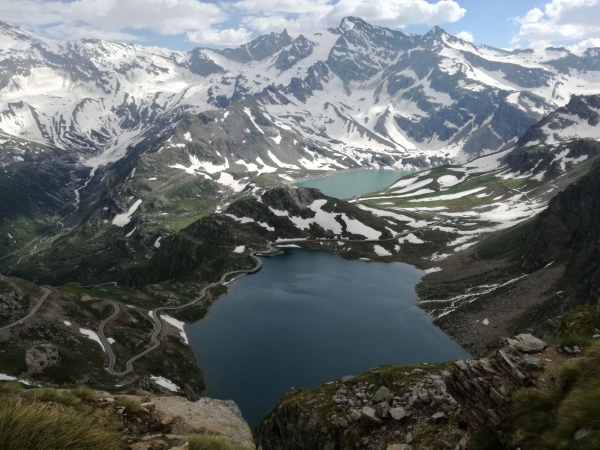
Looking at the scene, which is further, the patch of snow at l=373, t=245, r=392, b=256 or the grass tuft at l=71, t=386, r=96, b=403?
the patch of snow at l=373, t=245, r=392, b=256

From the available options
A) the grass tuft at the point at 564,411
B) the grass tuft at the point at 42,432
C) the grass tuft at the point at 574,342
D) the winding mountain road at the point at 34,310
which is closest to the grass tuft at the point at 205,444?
the grass tuft at the point at 42,432

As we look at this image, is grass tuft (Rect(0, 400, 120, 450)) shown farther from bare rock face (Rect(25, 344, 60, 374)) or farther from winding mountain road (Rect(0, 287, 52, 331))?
winding mountain road (Rect(0, 287, 52, 331))

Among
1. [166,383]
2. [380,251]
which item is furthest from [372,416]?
[380,251]

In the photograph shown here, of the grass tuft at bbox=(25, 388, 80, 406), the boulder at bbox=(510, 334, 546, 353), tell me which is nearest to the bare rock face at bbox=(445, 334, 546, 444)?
the boulder at bbox=(510, 334, 546, 353)

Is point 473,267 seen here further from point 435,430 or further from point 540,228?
point 435,430

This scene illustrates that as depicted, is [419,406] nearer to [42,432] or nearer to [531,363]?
[531,363]

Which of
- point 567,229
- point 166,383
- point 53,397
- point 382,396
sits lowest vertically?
point 166,383

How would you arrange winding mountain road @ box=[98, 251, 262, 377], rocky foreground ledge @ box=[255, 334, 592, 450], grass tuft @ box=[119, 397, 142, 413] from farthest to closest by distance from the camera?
winding mountain road @ box=[98, 251, 262, 377]
grass tuft @ box=[119, 397, 142, 413]
rocky foreground ledge @ box=[255, 334, 592, 450]
